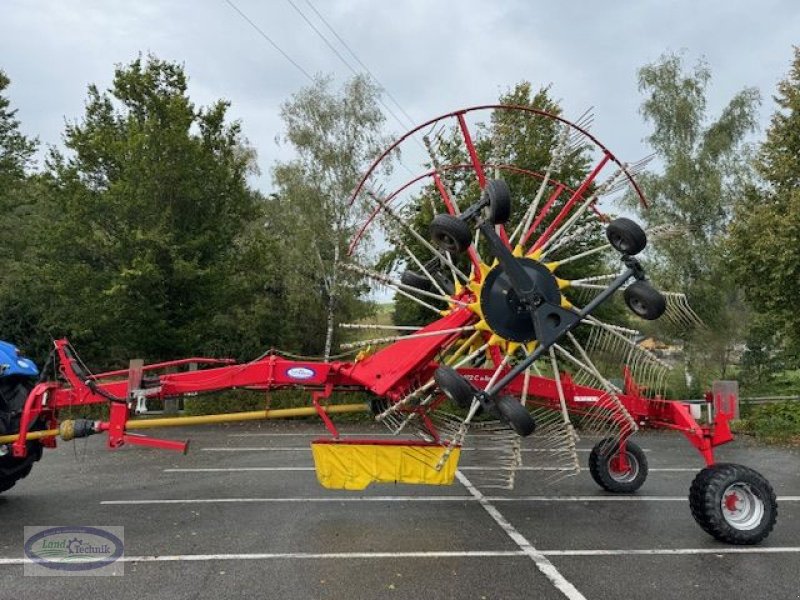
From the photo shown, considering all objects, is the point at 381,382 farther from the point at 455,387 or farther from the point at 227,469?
the point at 227,469

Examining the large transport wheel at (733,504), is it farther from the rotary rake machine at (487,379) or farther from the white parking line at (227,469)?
the white parking line at (227,469)

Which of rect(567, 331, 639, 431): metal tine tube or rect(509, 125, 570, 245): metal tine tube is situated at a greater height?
rect(509, 125, 570, 245): metal tine tube

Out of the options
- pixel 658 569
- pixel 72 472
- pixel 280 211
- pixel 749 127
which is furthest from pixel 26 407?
pixel 749 127

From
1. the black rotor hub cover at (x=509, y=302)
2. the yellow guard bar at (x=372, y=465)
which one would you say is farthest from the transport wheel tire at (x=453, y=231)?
the yellow guard bar at (x=372, y=465)

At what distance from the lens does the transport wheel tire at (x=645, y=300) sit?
225 inches

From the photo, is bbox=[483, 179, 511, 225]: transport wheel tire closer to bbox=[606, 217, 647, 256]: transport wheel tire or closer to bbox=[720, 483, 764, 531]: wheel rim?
bbox=[606, 217, 647, 256]: transport wheel tire

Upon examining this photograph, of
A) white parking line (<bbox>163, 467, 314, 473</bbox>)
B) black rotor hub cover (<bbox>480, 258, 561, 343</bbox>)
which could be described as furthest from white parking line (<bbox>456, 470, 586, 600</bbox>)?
white parking line (<bbox>163, 467, 314, 473</bbox>)

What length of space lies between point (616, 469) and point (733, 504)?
2.22 meters

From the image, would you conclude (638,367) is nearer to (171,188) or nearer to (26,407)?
(26,407)

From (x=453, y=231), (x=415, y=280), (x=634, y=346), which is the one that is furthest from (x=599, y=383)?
(x=453, y=231)

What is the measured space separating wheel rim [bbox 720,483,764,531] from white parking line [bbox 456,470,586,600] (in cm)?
185

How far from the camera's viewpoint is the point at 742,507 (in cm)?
644

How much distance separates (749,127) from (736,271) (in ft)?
39.3

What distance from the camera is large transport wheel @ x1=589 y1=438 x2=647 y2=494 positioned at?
8.48 metres
